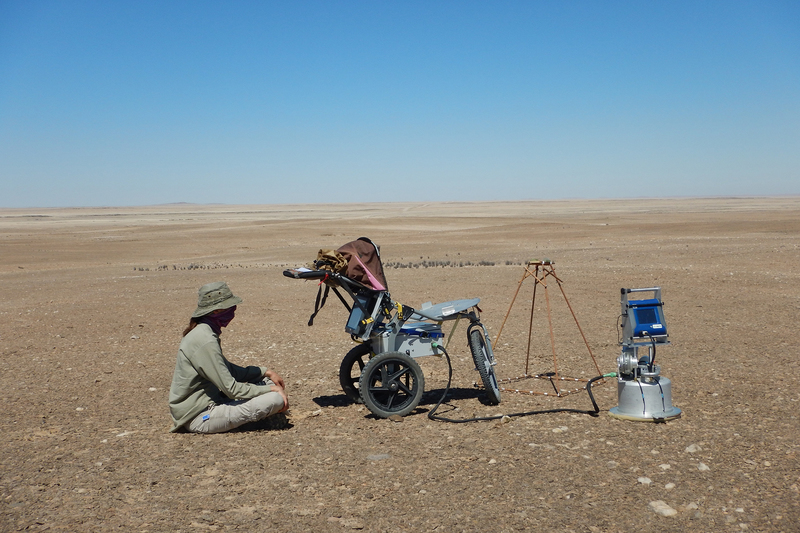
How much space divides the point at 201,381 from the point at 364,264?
2.17 metres

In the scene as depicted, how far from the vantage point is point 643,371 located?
6.84m

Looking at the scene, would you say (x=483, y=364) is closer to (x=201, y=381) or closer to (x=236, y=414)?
(x=236, y=414)

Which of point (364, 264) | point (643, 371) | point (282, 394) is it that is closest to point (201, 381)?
point (282, 394)

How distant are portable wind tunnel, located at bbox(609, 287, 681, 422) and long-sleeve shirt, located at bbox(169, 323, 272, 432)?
3.82 m

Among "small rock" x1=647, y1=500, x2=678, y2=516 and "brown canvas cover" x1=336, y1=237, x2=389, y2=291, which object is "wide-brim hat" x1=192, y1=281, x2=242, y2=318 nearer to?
"brown canvas cover" x1=336, y1=237, x2=389, y2=291

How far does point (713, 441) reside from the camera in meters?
6.17

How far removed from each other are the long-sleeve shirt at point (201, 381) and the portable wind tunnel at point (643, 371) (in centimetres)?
382

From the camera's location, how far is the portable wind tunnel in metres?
6.73

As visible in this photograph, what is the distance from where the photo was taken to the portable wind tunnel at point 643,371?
265 inches

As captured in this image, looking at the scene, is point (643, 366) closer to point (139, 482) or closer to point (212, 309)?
point (212, 309)

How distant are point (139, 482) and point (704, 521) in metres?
4.54

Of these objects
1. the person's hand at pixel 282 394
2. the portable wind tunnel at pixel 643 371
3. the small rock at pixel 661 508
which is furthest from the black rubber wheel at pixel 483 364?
the small rock at pixel 661 508

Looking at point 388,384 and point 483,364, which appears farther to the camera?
point 483,364

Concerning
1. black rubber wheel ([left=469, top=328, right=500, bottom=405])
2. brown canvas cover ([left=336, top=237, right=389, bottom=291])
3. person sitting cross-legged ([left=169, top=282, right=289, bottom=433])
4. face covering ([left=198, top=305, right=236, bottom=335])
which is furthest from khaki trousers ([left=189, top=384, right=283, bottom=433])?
black rubber wheel ([left=469, top=328, right=500, bottom=405])
